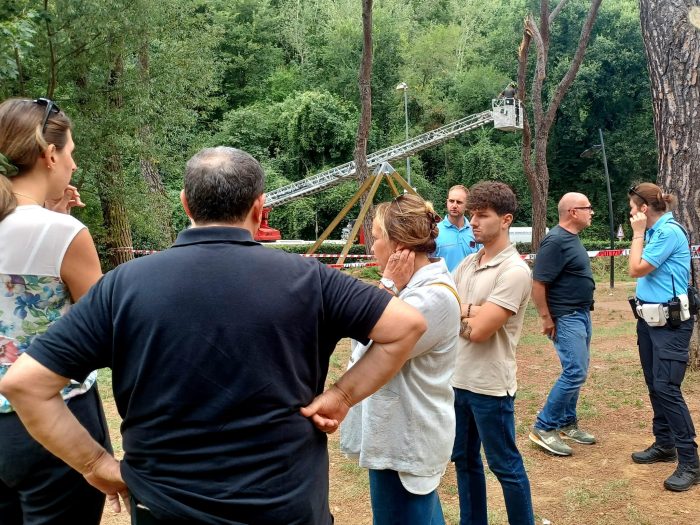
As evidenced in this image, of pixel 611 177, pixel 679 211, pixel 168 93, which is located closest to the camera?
pixel 679 211

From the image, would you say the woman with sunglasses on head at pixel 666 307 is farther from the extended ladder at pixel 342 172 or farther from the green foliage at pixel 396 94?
the extended ladder at pixel 342 172

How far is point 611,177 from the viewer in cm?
3822

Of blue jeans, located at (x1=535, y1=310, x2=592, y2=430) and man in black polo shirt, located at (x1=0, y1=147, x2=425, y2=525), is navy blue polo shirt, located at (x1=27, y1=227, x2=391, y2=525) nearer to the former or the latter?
man in black polo shirt, located at (x1=0, y1=147, x2=425, y2=525)

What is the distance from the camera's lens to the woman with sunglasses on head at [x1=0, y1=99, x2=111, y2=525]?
1912mm

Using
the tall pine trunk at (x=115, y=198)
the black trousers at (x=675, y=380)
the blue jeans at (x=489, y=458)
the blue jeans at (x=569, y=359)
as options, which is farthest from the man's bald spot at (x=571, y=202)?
the tall pine trunk at (x=115, y=198)

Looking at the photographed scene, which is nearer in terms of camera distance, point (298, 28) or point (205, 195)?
point (205, 195)

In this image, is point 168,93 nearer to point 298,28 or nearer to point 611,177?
point 611,177

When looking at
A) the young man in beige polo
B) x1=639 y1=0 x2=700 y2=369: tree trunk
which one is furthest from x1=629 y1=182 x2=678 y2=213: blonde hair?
x1=639 y1=0 x2=700 y2=369: tree trunk

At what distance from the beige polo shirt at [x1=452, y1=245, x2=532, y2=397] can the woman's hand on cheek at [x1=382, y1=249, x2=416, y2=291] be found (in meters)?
0.84

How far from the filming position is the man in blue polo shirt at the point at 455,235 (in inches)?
233

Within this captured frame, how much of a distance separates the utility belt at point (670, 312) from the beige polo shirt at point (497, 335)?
1520mm

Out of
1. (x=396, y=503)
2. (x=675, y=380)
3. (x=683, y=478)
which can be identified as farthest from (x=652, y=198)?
(x=396, y=503)

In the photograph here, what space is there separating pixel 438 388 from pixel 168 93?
1298 centimetres

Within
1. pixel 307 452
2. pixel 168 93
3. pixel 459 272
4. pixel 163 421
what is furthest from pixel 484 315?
pixel 168 93
